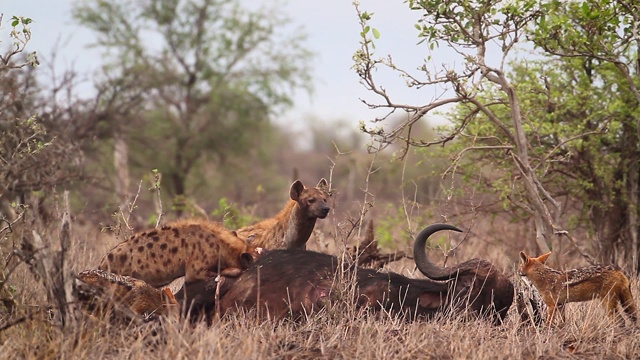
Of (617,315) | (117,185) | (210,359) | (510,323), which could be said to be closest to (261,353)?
(210,359)

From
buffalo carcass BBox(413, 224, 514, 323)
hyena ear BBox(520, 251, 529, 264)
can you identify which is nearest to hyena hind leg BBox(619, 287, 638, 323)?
hyena ear BBox(520, 251, 529, 264)

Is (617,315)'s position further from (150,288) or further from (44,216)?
(44,216)

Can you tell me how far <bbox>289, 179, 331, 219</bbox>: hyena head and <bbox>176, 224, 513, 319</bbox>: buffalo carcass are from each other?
182 centimetres

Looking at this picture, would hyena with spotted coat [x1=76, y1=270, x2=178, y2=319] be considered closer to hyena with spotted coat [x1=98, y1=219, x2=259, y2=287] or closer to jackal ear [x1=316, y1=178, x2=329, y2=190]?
hyena with spotted coat [x1=98, y1=219, x2=259, y2=287]

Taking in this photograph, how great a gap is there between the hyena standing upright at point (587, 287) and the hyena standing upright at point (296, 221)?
241 cm

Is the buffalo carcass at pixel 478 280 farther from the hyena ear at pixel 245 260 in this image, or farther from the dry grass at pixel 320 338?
the hyena ear at pixel 245 260

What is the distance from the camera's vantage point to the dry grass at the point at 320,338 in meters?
4.91

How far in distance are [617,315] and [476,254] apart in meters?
4.34

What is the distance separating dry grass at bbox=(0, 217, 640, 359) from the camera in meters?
4.91

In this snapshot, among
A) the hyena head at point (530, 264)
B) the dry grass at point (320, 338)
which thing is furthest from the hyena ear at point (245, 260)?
the hyena head at point (530, 264)

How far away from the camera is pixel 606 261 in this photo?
32.7 ft

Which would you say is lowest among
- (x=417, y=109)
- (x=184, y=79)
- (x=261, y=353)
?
(x=261, y=353)

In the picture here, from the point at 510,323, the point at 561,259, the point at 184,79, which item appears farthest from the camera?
the point at 184,79

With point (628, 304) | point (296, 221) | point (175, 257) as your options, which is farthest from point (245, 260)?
point (628, 304)
